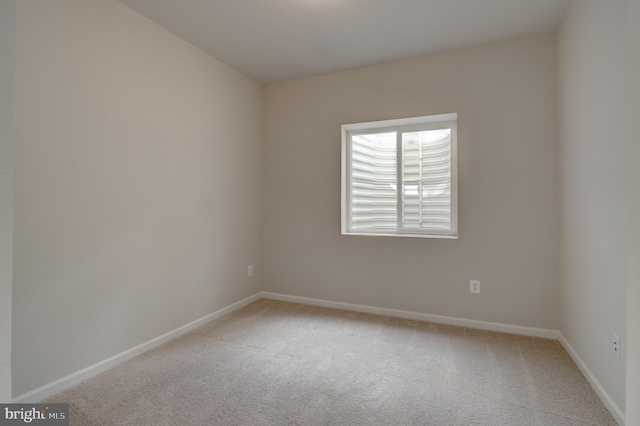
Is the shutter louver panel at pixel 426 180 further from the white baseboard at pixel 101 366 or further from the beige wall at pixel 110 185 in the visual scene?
the white baseboard at pixel 101 366

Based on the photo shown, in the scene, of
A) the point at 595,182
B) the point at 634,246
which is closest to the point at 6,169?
the point at 634,246

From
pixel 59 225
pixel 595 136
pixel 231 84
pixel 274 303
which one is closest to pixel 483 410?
pixel 595 136

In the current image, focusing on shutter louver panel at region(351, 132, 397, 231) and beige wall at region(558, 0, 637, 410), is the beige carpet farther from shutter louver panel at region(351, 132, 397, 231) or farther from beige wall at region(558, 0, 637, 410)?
shutter louver panel at region(351, 132, 397, 231)

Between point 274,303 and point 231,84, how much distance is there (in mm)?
2441

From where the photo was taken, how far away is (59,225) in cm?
195

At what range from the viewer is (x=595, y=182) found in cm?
197

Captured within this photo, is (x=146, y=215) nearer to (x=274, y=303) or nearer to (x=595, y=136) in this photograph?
(x=274, y=303)

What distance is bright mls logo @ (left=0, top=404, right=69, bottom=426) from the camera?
1.48 meters

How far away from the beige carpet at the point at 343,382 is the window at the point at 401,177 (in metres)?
1.06

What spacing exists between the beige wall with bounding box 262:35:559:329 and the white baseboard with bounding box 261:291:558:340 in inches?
2.0

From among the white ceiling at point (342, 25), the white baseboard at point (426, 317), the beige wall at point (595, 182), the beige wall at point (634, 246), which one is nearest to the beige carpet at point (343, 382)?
the white baseboard at point (426, 317)

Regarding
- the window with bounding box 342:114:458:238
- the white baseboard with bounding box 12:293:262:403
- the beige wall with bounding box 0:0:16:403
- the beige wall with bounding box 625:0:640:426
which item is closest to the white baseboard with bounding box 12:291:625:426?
the white baseboard with bounding box 12:293:262:403

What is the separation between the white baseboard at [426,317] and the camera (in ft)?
8.96

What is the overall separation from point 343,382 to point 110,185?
206cm
